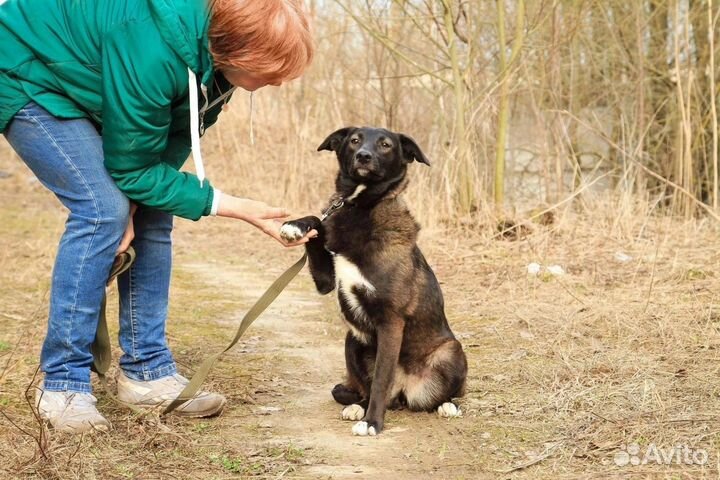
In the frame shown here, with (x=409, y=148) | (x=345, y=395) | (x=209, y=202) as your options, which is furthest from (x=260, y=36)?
(x=345, y=395)

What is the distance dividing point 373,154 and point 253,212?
2.62 ft

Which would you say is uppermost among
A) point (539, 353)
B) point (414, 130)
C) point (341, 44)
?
point (341, 44)

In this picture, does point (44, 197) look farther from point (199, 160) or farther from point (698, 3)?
point (199, 160)

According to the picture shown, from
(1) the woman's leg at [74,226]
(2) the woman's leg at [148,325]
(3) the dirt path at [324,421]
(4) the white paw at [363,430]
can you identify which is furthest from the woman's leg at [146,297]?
(4) the white paw at [363,430]

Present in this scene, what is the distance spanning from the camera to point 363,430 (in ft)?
11.1

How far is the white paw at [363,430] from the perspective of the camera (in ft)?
11.0

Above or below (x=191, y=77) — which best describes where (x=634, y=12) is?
above

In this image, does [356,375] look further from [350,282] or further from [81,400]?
[81,400]

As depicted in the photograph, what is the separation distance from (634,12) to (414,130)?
281 centimetres

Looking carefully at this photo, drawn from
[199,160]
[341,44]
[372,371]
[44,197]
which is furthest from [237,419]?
[44,197]

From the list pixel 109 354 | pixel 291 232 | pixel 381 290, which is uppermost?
pixel 291 232

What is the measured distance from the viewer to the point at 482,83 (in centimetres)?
808

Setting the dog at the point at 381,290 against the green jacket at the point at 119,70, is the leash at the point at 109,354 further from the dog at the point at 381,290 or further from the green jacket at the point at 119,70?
the dog at the point at 381,290

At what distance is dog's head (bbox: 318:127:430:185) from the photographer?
3826 mm
